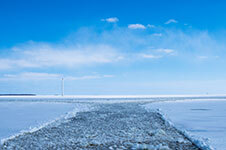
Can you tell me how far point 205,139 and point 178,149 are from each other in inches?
51.2

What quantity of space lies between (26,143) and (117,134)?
336cm

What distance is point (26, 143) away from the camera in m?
8.14

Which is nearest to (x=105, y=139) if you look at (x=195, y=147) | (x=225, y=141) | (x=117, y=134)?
(x=117, y=134)

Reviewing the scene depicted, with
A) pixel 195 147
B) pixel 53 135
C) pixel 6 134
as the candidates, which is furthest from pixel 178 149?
pixel 6 134

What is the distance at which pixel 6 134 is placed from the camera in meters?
9.38

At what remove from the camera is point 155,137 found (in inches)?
344

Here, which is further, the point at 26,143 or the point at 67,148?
the point at 26,143

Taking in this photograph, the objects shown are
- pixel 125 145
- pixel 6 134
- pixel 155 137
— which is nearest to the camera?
pixel 125 145

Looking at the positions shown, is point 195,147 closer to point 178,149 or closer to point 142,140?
point 178,149

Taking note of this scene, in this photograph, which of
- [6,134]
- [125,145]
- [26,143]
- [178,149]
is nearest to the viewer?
[178,149]

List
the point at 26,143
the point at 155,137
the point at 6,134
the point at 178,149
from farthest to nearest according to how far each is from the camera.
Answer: the point at 6,134 < the point at 155,137 < the point at 26,143 < the point at 178,149

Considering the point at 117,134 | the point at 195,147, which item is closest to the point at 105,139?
the point at 117,134

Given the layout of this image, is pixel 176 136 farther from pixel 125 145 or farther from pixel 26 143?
pixel 26 143

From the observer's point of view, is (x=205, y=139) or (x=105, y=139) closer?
(x=205, y=139)
